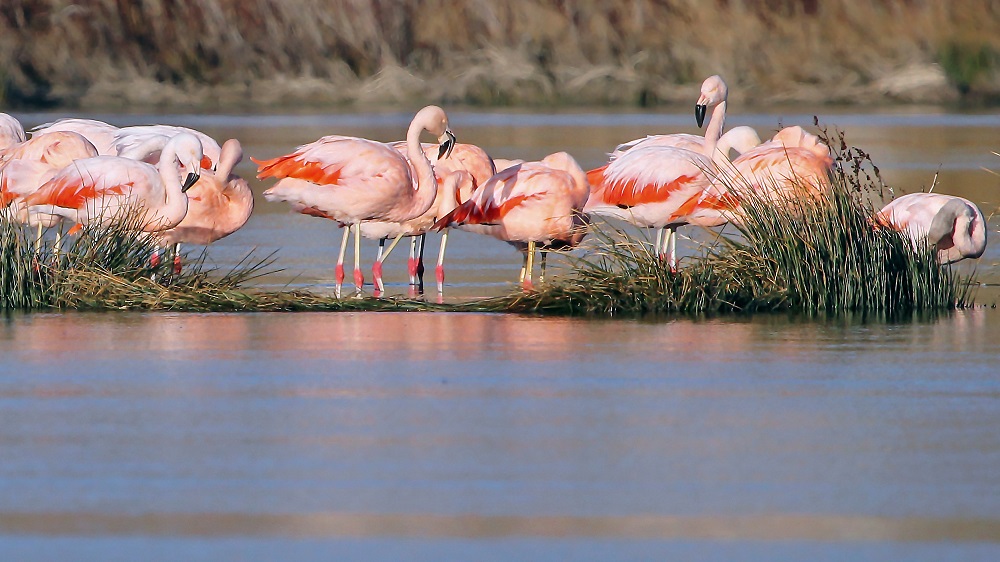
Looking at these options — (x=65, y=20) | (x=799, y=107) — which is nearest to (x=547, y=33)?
(x=799, y=107)

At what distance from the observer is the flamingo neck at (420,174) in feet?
37.8

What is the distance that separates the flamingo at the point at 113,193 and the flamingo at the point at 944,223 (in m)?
4.43

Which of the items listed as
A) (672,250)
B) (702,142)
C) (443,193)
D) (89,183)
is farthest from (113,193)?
(702,142)

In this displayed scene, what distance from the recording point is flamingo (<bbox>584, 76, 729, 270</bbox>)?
11141mm

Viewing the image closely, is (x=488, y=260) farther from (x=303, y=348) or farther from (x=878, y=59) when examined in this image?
(x=878, y=59)

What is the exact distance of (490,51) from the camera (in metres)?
47.3

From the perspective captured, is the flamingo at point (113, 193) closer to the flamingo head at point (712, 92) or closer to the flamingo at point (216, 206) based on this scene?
the flamingo at point (216, 206)

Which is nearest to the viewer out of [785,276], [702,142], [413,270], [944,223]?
[785,276]

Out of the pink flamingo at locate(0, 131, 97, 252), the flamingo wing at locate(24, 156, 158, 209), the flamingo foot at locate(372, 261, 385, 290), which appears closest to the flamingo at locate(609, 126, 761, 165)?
the flamingo foot at locate(372, 261, 385, 290)

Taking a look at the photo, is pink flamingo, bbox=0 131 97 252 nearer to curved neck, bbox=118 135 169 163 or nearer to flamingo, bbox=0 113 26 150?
curved neck, bbox=118 135 169 163

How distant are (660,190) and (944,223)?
1767 millimetres

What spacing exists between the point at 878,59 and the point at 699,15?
524 cm

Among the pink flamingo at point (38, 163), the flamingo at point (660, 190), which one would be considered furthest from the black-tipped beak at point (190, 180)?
the flamingo at point (660, 190)

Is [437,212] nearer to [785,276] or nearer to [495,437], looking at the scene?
[785,276]
